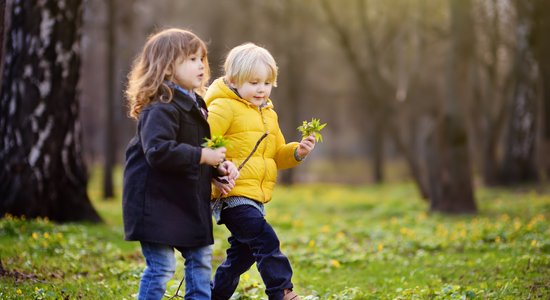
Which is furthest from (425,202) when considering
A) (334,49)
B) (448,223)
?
(334,49)

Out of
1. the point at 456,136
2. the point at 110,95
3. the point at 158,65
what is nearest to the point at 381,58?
the point at 110,95

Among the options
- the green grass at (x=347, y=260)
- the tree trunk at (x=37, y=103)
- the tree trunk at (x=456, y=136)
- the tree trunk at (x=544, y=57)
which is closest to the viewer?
the green grass at (x=347, y=260)

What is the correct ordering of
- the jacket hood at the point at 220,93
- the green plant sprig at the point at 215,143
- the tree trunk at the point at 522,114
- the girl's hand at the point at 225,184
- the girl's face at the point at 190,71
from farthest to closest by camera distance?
1. the tree trunk at the point at 522,114
2. the jacket hood at the point at 220,93
3. the girl's hand at the point at 225,184
4. the girl's face at the point at 190,71
5. the green plant sprig at the point at 215,143

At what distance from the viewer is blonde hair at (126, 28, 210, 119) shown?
14.2 feet

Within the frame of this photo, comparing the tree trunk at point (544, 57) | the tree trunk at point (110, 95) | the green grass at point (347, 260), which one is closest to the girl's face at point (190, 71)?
the green grass at point (347, 260)

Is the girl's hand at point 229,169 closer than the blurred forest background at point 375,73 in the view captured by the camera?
Yes

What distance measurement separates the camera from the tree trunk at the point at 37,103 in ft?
28.7

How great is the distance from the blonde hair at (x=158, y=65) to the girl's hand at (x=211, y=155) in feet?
1.35

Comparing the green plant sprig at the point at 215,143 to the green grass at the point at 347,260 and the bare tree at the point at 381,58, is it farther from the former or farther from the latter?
the bare tree at the point at 381,58

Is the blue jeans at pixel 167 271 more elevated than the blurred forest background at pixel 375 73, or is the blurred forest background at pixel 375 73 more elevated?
the blurred forest background at pixel 375 73

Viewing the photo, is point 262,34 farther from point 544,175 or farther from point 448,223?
point 448,223

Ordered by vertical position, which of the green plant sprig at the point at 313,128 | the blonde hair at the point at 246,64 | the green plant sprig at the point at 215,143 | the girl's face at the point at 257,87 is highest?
the blonde hair at the point at 246,64

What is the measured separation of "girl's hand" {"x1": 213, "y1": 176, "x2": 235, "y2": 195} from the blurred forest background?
1512 millimetres

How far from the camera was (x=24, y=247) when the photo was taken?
682cm
